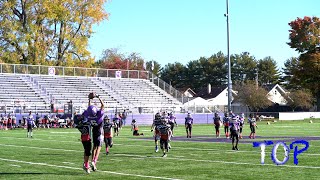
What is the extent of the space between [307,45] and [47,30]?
36660 mm

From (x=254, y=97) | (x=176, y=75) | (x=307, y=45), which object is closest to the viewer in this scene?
(x=307, y=45)

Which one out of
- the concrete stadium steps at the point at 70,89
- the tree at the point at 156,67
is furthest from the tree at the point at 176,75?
the concrete stadium steps at the point at 70,89

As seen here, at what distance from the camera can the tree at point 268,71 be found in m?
126

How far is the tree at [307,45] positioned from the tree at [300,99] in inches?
178

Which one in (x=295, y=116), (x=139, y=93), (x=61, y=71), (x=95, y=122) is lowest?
(x=95, y=122)

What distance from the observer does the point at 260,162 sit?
17.2 metres

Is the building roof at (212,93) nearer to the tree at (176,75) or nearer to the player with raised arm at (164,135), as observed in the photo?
the tree at (176,75)

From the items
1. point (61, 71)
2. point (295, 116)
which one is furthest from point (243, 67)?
point (61, 71)

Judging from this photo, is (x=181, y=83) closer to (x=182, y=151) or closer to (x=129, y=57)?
(x=129, y=57)

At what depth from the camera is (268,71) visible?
126750 millimetres

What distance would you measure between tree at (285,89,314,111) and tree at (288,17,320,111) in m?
4.52

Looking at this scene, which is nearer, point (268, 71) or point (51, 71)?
point (51, 71)

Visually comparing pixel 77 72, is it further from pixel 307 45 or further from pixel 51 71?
pixel 307 45

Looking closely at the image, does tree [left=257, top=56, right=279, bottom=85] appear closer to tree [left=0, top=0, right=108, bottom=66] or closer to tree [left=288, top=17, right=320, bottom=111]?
tree [left=288, top=17, right=320, bottom=111]
